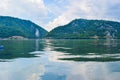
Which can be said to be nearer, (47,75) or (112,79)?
(112,79)

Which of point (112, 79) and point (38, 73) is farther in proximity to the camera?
point (38, 73)

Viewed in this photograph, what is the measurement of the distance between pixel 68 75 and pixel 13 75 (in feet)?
26.5

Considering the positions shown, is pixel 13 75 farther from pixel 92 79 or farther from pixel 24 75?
pixel 92 79

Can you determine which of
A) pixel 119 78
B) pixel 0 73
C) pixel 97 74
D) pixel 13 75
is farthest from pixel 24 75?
pixel 119 78

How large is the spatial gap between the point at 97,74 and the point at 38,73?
29.5ft

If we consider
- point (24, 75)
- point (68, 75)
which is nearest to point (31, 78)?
point (24, 75)

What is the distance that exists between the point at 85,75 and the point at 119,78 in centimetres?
514

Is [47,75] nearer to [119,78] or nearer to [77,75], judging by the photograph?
[77,75]

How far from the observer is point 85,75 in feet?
131

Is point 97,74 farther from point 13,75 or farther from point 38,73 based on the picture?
point 13,75

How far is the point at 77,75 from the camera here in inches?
1583

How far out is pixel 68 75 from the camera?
4003 centimetres

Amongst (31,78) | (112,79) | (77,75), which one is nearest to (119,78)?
(112,79)

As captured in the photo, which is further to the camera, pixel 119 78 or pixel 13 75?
pixel 13 75
